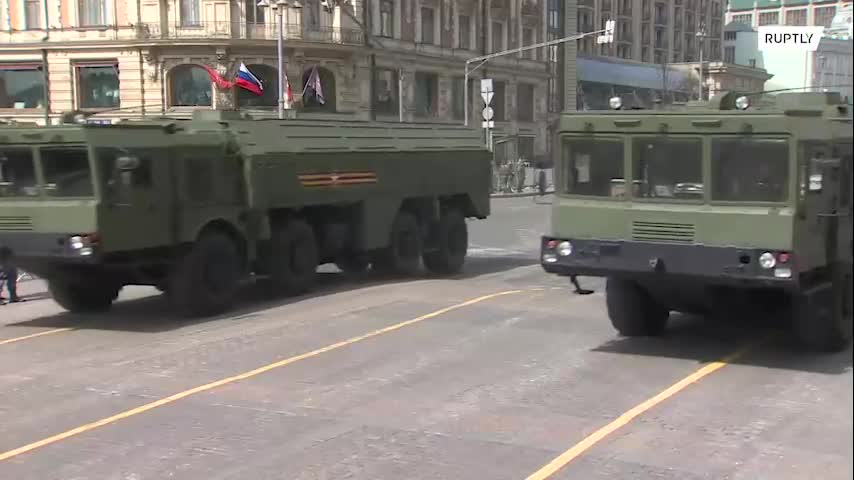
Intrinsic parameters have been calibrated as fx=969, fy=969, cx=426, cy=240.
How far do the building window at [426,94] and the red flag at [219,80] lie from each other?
1459 cm

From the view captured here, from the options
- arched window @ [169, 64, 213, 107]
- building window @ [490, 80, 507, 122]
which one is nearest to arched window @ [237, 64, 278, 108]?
arched window @ [169, 64, 213, 107]

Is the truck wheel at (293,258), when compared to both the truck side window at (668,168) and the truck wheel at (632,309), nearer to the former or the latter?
the truck wheel at (632,309)

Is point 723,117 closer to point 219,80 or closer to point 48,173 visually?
point 48,173

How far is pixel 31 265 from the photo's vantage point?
12469mm

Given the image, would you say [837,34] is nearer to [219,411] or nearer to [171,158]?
[219,411]

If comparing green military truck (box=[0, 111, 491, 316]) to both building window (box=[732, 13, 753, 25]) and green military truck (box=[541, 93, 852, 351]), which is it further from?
building window (box=[732, 13, 753, 25])

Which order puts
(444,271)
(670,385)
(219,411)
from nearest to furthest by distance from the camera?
1. (219,411)
2. (670,385)
3. (444,271)

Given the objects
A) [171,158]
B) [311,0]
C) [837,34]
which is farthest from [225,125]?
[311,0]

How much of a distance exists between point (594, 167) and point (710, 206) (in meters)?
1.30

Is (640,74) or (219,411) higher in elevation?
(640,74)

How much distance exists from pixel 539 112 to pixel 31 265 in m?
64.8

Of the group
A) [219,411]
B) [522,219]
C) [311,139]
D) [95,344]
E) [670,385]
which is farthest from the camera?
[522,219]

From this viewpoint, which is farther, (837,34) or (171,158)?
(171,158)

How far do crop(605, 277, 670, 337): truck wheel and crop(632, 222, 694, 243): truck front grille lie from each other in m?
1.10
